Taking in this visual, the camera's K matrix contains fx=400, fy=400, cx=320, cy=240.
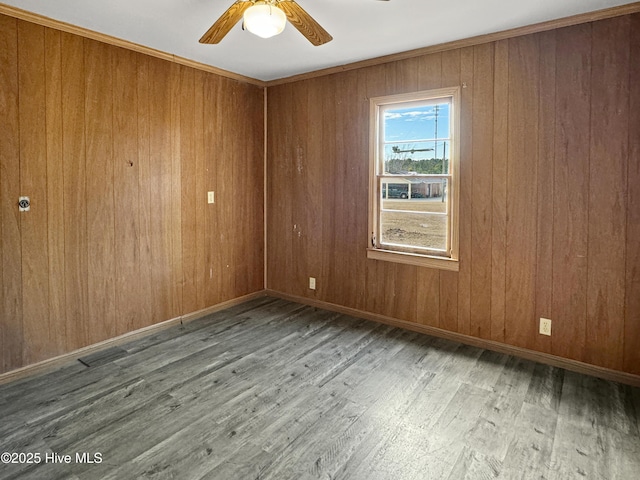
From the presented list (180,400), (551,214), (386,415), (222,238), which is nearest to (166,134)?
(222,238)

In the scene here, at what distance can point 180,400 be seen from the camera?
8.34 ft

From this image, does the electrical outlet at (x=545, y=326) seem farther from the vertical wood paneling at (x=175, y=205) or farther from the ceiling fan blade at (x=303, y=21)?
the vertical wood paneling at (x=175, y=205)

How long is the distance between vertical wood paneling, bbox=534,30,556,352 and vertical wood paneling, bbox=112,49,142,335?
3.24m

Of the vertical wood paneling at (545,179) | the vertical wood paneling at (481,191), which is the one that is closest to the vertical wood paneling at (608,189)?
the vertical wood paneling at (545,179)

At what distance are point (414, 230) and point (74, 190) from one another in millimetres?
2841

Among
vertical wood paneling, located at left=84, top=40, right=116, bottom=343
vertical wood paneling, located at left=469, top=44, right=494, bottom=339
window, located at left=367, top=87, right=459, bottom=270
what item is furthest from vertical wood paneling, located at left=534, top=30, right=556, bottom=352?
vertical wood paneling, located at left=84, top=40, right=116, bottom=343

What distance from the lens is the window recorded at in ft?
11.3

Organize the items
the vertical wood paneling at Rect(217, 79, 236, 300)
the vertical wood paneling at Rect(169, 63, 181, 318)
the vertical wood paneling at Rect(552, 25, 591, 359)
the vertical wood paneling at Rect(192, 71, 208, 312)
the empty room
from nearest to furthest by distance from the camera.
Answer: the empty room, the vertical wood paneling at Rect(552, 25, 591, 359), the vertical wood paneling at Rect(169, 63, 181, 318), the vertical wood paneling at Rect(192, 71, 208, 312), the vertical wood paneling at Rect(217, 79, 236, 300)

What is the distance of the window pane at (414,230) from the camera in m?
3.55

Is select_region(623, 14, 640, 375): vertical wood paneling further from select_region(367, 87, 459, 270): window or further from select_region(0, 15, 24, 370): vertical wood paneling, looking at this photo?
select_region(0, 15, 24, 370): vertical wood paneling

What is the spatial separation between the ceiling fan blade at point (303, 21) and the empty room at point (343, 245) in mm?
16

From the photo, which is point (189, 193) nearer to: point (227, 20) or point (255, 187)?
point (255, 187)

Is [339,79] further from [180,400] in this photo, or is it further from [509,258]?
[180,400]

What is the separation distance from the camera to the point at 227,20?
7.57 ft
